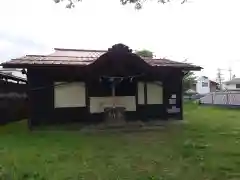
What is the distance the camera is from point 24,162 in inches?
304

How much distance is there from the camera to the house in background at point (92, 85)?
14172mm

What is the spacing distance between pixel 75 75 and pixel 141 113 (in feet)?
10.8

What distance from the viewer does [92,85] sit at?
48.5 ft

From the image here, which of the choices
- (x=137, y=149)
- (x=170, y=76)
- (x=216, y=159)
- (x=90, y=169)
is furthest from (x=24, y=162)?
(x=170, y=76)

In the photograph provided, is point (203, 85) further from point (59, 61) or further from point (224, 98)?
point (59, 61)

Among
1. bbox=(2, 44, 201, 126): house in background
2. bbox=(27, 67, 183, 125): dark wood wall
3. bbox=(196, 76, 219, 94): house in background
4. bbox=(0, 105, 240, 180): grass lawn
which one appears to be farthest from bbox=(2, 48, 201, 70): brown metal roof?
bbox=(196, 76, 219, 94): house in background

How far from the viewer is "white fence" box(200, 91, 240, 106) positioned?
1107 inches

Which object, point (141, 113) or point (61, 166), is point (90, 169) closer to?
point (61, 166)

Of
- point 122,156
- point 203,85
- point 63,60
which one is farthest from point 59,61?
point 203,85

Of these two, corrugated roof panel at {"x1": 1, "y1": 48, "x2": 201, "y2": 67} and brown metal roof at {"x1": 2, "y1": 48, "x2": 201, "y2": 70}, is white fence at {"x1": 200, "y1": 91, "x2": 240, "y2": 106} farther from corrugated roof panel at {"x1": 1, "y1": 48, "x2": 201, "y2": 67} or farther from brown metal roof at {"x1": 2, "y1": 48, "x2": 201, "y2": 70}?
corrugated roof panel at {"x1": 1, "y1": 48, "x2": 201, "y2": 67}

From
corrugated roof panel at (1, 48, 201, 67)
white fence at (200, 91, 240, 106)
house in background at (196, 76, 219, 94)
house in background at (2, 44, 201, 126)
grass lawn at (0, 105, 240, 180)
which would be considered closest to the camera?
grass lawn at (0, 105, 240, 180)

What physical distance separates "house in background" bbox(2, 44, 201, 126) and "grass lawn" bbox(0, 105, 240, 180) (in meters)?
1.85

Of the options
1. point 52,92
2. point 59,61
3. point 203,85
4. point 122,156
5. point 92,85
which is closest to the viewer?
point 122,156

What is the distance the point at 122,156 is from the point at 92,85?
6.69 m
